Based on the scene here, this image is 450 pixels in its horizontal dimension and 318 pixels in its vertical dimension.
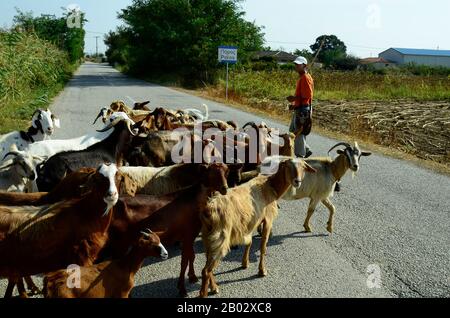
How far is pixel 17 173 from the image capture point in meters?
5.85

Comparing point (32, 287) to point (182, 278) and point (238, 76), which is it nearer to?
point (182, 278)

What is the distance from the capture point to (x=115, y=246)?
182 inches

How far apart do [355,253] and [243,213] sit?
166cm

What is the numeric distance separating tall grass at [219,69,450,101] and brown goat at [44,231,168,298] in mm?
21396

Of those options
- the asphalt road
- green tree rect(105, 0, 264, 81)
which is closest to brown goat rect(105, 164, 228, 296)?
the asphalt road

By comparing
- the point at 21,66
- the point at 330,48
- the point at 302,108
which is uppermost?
the point at 330,48

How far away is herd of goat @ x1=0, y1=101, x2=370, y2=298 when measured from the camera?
4016 mm

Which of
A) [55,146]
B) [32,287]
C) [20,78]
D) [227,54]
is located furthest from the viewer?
[227,54]

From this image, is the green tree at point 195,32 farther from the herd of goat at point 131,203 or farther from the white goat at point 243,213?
the white goat at point 243,213

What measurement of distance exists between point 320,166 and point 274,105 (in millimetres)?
15190

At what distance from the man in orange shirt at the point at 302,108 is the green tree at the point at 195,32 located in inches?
918

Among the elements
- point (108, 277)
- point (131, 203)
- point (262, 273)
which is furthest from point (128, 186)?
point (262, 273)

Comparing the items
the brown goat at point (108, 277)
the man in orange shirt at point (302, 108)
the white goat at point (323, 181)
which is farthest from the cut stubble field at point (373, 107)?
the brown goat at point (108, 277)
